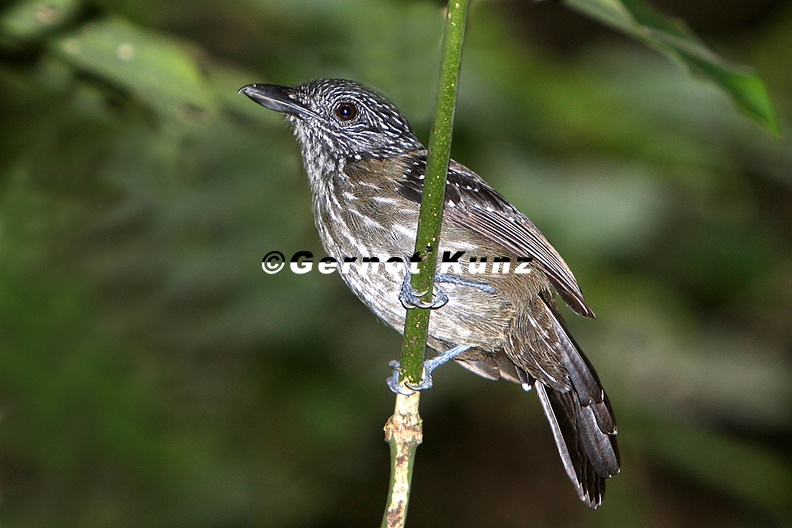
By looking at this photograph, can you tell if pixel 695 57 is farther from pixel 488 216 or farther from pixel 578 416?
pixel 578 416

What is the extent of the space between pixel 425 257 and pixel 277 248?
275 cm

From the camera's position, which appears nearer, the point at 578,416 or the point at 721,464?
the point at 578,416

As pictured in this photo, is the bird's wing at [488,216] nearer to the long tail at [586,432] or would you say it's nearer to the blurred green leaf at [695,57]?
the long tail at [586,432]

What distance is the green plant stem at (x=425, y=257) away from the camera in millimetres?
1528

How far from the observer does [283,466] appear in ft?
20.2

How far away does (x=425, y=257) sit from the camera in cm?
172

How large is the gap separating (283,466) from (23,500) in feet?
6.36

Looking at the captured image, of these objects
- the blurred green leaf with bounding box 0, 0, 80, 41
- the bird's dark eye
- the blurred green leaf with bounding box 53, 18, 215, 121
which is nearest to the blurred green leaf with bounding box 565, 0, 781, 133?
the bird's dark eye

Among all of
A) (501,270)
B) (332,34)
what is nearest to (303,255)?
(501,270)

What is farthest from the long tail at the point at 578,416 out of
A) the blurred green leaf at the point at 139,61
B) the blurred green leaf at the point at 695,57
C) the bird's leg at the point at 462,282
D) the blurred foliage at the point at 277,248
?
the blurred green leaf at the point at 139,61

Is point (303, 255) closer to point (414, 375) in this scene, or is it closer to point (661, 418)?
point (414, 375)

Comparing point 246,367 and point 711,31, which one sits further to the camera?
point 711,31

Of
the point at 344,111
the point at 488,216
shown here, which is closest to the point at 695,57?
the point at 488,216

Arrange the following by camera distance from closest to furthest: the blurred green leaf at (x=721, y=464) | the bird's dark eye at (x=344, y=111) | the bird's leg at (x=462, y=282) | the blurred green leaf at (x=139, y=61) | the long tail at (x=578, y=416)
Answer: the bird's leg at (x=462, y=282) → the long tail at (x=578, y=416) → the bird's dark eye at (x=344, y=111) → the blurred green leaf at (x=139, y=61) → the blurred green leaf at (x=721, y=464)
